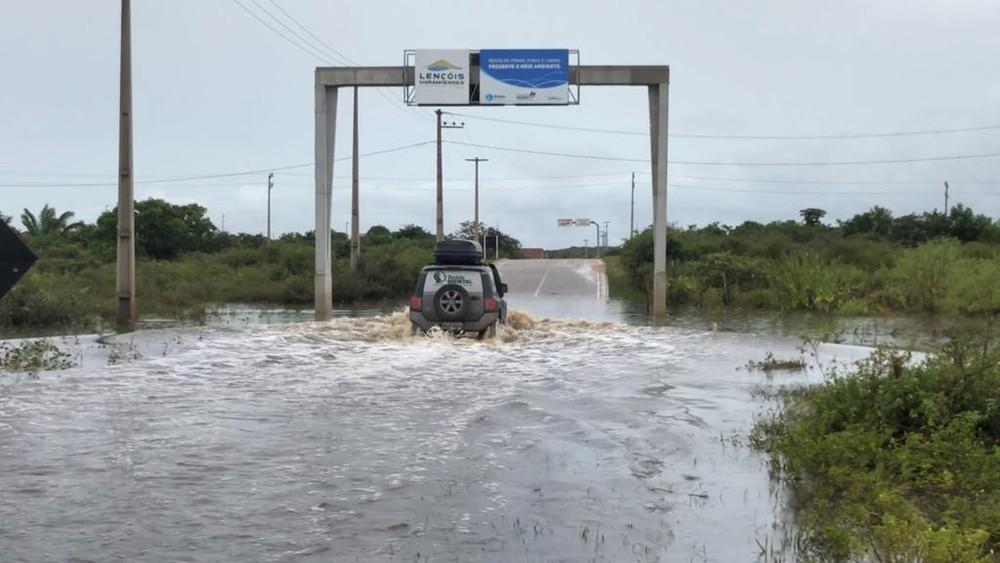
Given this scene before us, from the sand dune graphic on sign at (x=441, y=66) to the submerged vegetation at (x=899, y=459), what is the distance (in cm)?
1823

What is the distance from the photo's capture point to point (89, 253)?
56.8 metres

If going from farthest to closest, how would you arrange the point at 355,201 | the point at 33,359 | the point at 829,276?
the point at 355,201, the point at 829,276, the point at 33,359

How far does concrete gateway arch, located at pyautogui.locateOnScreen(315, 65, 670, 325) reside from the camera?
27.2m

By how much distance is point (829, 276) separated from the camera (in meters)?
32.3

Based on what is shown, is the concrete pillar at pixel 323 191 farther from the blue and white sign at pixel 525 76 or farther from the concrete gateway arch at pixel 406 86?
the blue and white sign at pixel 525 76

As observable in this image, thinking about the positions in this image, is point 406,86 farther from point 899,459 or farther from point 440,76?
point 899,459

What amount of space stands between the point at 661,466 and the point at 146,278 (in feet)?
120

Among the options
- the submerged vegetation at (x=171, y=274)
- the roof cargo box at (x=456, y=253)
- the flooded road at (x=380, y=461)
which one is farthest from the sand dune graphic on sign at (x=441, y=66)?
the flooded road at (x=380, y=461)

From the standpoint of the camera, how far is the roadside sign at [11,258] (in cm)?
412

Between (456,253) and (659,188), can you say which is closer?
(456,253)

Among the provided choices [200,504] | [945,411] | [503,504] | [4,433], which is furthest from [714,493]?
[4,433]

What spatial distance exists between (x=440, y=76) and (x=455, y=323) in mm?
10676

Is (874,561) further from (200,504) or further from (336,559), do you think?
(200,504)

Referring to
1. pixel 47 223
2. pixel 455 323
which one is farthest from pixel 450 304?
pixel 47 223
